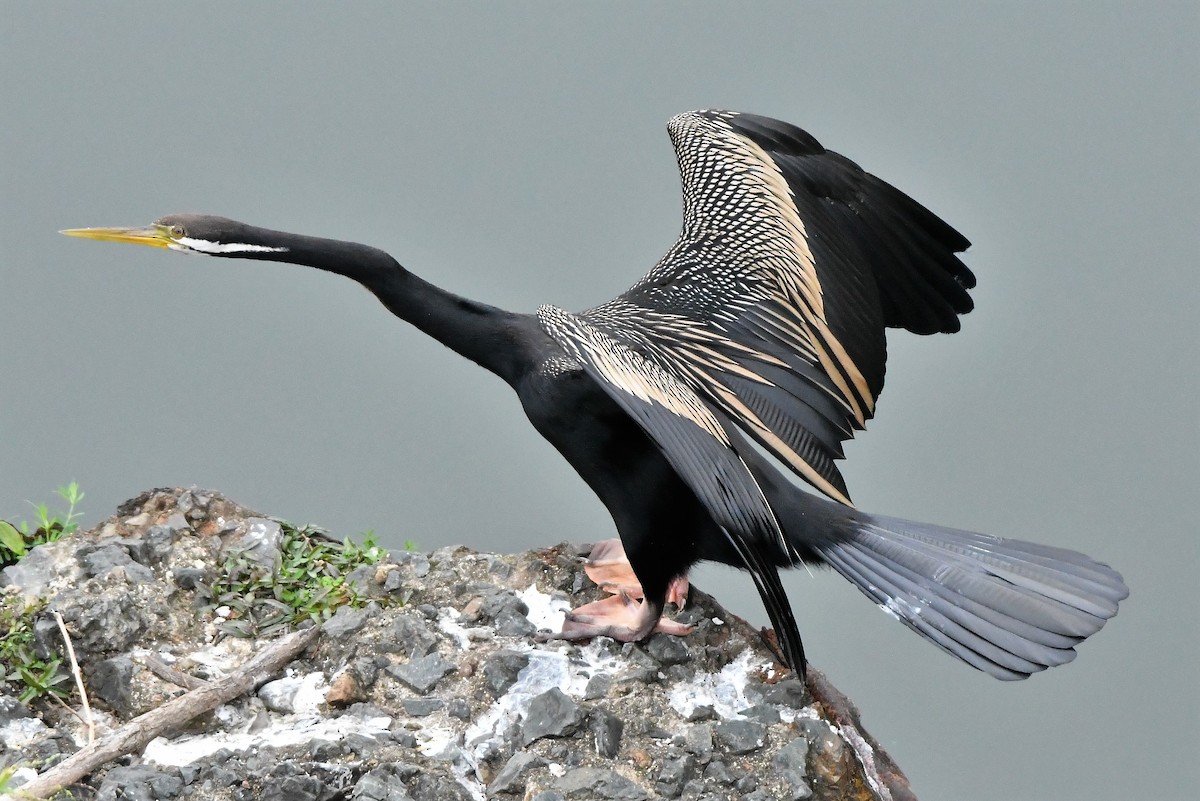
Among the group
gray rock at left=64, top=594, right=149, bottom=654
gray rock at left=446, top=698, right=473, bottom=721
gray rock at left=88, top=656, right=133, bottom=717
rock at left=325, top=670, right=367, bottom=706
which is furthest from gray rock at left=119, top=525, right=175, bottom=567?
gray rock at left=446, top=698, right=473, bottom=721

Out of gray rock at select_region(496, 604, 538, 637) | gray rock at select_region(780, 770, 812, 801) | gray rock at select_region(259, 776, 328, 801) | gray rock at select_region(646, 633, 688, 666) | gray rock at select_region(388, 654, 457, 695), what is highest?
gray rock at select_region(646, 633, 688, 666)

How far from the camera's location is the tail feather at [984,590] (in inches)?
132

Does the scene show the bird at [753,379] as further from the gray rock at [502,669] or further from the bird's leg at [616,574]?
the gray rock at [502,669]

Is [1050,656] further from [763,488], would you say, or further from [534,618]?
[534,618]

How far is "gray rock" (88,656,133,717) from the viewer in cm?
361

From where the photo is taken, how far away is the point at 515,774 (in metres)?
3.43

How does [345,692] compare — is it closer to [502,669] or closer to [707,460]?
[502,669]

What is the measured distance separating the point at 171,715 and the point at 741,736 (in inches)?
56.5

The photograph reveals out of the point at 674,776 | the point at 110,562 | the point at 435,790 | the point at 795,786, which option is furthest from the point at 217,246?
the point at 795,786

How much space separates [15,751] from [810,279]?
2.66 metres

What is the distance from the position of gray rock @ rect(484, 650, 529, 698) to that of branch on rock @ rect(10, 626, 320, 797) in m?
0.50

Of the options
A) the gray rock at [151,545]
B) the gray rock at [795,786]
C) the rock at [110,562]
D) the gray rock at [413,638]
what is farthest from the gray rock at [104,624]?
the gray rock at [795,786]

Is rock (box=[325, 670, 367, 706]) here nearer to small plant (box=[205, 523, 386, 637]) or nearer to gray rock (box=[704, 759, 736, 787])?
small plant (box=[205, 523, 386, 637])

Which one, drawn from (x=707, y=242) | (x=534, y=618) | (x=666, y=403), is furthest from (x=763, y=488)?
(x=707, y=242)
